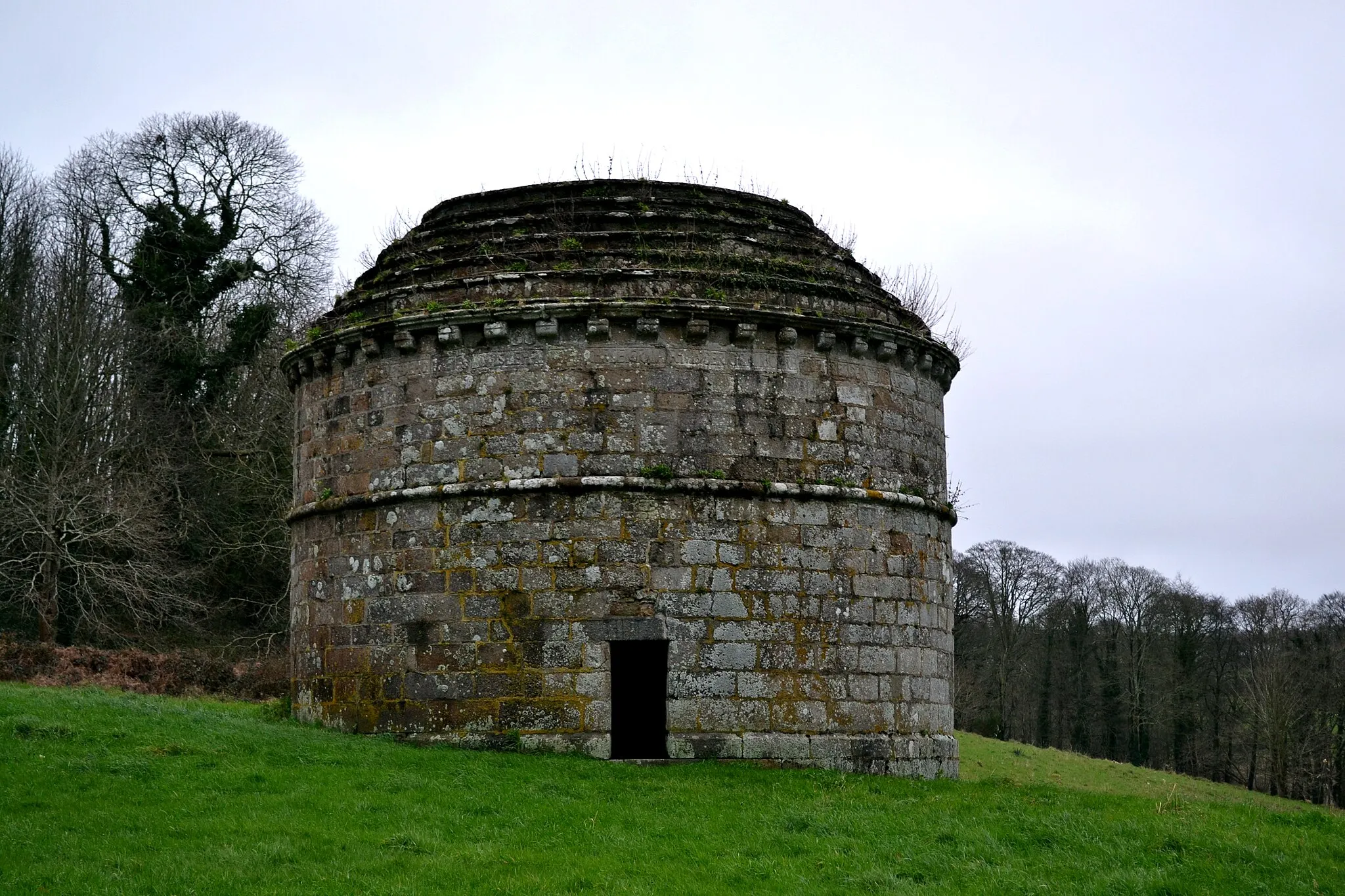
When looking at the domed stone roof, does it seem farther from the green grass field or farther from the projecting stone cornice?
the green grass field

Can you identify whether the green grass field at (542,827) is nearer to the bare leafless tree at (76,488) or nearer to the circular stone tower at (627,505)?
the circular stone tower at (627,505)

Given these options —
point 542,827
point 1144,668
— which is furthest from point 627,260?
point 1144,668

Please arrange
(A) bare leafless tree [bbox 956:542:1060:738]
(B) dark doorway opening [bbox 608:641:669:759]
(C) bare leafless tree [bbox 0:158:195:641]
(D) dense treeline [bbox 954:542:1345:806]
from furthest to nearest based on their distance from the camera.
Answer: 1. (A) bare leafless tree [bbox 956:542:1060:738]
2. (D) dense treeline [bbox 954:542:1345:806]
3. (C) bare leafless tree [bbox 0:158:195:641]
4. (B) dark doorway opening [bbox 608:641:669:759]

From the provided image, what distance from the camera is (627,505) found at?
443 inches

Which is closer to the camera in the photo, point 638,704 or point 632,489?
point 632,489

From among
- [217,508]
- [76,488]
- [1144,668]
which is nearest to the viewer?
[76,488]

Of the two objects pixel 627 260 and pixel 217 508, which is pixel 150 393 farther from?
pixel 627 260

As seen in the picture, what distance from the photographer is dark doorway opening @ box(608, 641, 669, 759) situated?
1410 cm

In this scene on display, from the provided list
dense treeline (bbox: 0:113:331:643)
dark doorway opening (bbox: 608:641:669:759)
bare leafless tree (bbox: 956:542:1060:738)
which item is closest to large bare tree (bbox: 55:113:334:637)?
Answer: dense treeline (bbox: 0:113:331:643)

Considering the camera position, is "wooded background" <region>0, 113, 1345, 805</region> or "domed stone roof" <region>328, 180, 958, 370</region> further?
"wooded background" <region>0, 113, 1345, 805</region>

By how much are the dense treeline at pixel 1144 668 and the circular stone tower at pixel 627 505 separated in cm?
2568

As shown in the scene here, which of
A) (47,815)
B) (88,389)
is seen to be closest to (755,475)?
(47,815)

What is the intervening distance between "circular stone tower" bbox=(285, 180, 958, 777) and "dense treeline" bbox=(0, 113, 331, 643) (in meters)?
12.9

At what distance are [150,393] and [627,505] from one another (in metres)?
19.9
